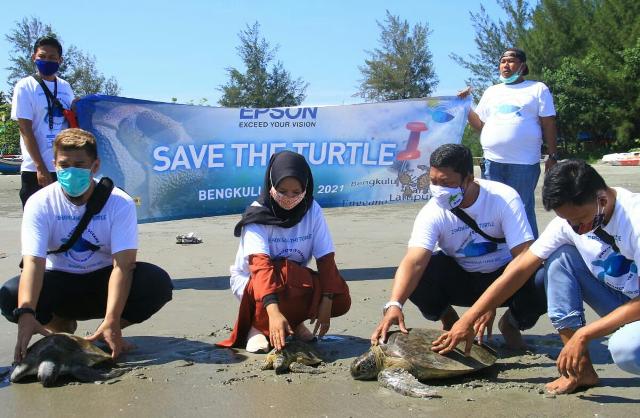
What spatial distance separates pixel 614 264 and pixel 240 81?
40.6m

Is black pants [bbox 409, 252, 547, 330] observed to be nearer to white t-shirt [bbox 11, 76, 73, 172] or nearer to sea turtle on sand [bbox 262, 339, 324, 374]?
sea turtle on sand [bbox 262, 339, 324, 374]

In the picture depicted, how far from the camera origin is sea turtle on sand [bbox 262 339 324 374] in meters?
3.36

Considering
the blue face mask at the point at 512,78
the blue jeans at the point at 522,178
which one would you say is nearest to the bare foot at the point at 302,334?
the blue jeans at the point at 522,178

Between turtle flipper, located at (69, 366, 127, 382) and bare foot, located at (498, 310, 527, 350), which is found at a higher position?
bare foot, located at (498, 310, 527, 350)

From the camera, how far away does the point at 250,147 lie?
6516 millimetres

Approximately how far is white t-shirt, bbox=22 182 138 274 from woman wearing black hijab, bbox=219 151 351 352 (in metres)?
0.65

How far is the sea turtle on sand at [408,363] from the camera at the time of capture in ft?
10.4

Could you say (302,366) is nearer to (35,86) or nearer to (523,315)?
(523,315)

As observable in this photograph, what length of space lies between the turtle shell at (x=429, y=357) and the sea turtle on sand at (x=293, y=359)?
0.41 metres

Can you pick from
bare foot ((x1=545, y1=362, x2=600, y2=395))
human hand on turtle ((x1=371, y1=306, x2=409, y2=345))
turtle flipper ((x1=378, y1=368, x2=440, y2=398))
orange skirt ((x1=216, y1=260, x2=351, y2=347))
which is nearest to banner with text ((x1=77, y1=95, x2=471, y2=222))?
orange skirt ((x1=216, y1=260, x2=351, y2=347))

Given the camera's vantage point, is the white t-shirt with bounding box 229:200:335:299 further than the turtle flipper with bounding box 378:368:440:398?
Yes

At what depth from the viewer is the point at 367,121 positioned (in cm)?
680

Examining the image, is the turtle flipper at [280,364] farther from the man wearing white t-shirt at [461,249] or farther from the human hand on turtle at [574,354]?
the human hand on turtle at [574,354]

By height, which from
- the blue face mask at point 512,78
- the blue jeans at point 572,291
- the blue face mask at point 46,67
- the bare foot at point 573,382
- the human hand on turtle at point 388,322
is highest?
the blue face mask at point 512,78
